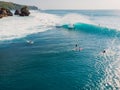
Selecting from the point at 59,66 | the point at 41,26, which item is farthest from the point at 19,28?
the point at 59,66

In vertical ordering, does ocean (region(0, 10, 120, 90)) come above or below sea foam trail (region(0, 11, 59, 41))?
below

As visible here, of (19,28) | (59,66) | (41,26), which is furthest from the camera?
(41,26)

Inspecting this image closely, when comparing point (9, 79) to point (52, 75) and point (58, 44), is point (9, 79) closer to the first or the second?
point (52, 75)

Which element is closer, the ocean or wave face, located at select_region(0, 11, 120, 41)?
the ocean

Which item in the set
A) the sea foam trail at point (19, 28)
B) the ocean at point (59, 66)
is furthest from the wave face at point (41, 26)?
the ocean at point (59, 66)

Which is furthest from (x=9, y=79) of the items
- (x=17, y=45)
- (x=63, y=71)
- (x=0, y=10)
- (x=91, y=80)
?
(x=0, y=10)

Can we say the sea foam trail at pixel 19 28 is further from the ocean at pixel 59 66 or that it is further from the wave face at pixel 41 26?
the ocean at pixel 59 66

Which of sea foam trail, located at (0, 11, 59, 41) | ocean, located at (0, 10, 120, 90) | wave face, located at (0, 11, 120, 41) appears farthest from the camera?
wave face, located at (0, 11, 120, 41)

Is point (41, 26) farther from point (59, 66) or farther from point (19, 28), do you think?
point (59, 66)

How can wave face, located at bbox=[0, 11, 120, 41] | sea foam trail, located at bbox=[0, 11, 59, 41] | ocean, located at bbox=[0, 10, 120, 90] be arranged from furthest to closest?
wave face, located at bbox=[0, 11, 120, 41] → sea foam trail, located at bbox=[0, 11, 59, 41] → ocean, located at bbox=[0, 10, 120, 90]

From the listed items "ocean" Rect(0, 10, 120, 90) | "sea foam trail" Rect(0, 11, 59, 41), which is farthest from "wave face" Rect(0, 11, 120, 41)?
"ocean" Rect(0, 10, 120, 90)

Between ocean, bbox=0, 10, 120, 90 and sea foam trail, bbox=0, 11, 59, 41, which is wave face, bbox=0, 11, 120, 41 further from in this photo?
ocean, bbox=0, 10, 120, 90
